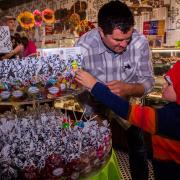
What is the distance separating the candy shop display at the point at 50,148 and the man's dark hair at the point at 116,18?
0.80m

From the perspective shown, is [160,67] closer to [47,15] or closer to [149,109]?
[149,109]

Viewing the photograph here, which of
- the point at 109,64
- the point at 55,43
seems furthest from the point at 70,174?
the point at 55,43

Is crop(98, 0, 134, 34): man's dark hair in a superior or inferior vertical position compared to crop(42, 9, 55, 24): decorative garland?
inferior

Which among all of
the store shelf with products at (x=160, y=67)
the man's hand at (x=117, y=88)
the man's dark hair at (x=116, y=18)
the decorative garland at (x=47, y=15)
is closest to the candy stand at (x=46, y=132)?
the man's hand at (x=117, y=88)

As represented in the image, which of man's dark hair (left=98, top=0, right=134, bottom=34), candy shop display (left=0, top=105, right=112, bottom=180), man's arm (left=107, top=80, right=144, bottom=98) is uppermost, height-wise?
man's dark hair (left=98, top=0, right=134, bottom=34)

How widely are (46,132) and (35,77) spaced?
300mm

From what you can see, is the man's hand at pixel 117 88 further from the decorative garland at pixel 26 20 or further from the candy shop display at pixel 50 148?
the decorative garland at pixel 26 20

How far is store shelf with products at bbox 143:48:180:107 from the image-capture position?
4.04 m

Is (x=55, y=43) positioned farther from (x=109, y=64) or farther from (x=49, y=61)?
(x=49, y=61)

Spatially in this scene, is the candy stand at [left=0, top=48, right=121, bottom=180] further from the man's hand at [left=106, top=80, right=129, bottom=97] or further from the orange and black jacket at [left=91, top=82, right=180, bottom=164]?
the man's hand at [left=106, top=80, right=129, bottom=97]

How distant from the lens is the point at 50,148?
56.6 inches

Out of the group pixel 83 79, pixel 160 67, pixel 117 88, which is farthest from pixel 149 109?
pixel 160 67

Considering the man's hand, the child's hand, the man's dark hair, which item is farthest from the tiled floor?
the child's hand

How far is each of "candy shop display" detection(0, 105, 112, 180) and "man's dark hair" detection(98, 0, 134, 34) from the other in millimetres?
801
